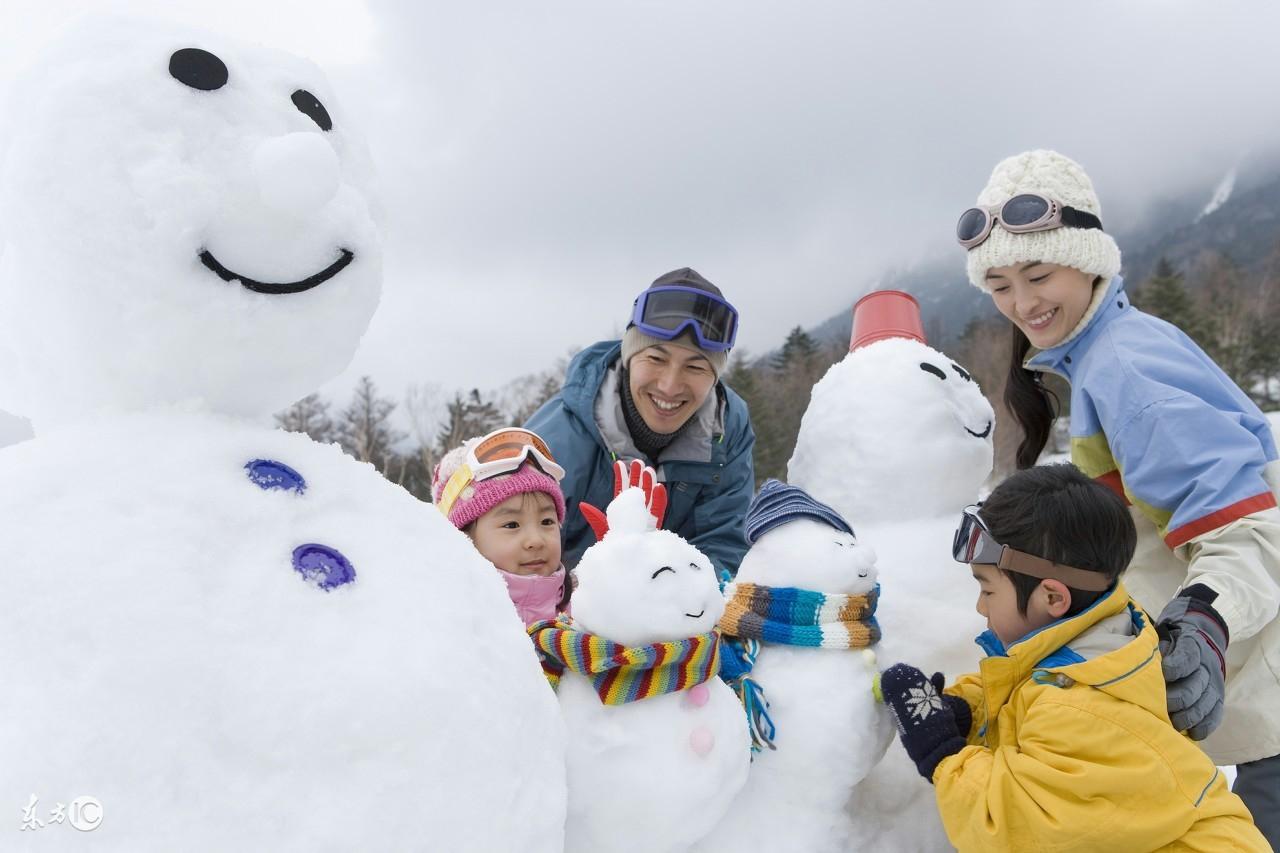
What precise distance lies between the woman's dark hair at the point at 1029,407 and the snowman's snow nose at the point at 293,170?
2.12 m

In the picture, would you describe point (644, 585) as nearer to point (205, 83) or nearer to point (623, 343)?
point (205, 83)

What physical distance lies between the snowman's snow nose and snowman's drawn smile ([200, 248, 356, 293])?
99mm

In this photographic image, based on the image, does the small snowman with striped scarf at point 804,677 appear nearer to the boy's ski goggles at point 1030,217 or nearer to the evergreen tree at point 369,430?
the boy's ski goggles at point 1030,217

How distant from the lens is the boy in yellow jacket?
4.47 feet

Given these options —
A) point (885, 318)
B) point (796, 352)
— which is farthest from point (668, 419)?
point (796, 352)

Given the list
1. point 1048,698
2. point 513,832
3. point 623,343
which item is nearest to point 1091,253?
point 1048,698

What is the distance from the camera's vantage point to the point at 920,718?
152 cm

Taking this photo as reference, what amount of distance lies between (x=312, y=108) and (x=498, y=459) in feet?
3.62

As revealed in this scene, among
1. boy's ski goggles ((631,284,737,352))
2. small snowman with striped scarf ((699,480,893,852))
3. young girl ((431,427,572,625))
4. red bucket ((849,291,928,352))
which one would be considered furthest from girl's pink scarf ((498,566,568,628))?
red bucket ((849,291,928,352))

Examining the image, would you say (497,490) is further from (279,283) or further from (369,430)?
(369,430)

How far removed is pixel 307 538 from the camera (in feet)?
3.09

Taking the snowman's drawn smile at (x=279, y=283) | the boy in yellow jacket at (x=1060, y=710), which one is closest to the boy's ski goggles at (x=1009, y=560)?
the boy in yellow jacket at (x=1060, y=710)

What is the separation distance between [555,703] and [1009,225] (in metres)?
1.71

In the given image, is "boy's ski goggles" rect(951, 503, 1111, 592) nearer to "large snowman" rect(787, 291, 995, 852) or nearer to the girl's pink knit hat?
"large snowman" rect(787, 291, 995, 852)
